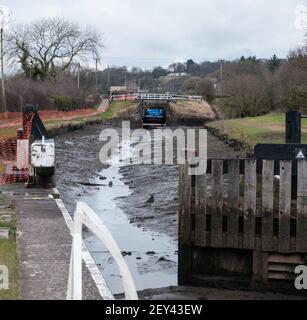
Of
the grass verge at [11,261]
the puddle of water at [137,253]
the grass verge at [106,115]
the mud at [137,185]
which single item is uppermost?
the grass verge at [106,115]

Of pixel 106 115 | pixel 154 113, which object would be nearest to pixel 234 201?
pixel 154 113

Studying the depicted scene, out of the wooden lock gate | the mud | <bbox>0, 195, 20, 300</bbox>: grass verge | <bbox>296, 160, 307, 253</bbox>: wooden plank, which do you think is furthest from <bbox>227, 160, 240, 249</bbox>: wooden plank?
the mud

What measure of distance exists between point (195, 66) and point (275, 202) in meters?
163

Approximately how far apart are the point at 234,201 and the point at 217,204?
0.29 meters

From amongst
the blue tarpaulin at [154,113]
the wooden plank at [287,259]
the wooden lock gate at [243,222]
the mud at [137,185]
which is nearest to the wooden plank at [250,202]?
the wooden lock gate at [243,222]

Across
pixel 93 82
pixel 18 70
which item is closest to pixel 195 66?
pixel 93 82

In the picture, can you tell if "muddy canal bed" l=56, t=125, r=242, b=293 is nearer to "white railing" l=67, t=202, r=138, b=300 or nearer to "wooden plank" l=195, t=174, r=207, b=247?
"wooden plank" l=195, t=174, r=207, b=247

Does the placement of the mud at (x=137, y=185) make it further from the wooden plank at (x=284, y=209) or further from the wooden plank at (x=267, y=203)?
the wooden plank at (x=284, y=209)

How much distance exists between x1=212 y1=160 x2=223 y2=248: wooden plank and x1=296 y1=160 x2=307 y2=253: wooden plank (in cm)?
124

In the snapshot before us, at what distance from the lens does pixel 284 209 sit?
9789mm

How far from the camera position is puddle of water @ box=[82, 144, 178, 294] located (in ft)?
34.6

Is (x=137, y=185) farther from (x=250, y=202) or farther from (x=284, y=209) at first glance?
(x=284, y=209)

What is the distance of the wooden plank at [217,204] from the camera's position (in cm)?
1007

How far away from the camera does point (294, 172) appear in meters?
9.91
